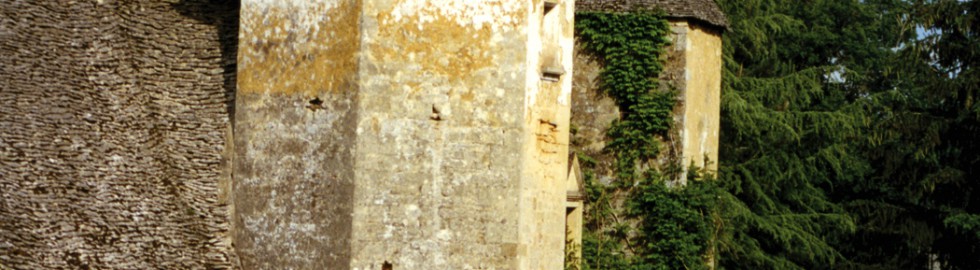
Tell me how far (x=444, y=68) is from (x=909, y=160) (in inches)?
733

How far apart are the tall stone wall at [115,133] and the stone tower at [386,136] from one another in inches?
30.4

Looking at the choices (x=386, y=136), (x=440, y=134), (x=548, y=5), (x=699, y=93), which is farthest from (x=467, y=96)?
(x=699, y=93)

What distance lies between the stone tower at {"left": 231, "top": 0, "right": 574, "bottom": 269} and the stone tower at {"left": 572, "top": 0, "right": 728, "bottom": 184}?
10674 millimetres

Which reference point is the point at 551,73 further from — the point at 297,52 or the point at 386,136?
the point at 297,52

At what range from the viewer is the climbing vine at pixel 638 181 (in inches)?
1029

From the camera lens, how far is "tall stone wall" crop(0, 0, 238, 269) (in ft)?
52.1

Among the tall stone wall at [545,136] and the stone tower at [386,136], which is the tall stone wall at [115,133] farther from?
the tall stone wall at [545,136]

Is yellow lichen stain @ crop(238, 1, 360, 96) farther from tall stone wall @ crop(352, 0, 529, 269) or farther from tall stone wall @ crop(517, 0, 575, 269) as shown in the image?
tall stone wall @ crop(517, 0, 575, 269)

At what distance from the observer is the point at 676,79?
1033 inches

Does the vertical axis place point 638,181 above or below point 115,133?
below

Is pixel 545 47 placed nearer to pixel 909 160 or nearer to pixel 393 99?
pixel 393 99

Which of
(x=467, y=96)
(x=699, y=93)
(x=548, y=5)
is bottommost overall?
(x=467, y=96)

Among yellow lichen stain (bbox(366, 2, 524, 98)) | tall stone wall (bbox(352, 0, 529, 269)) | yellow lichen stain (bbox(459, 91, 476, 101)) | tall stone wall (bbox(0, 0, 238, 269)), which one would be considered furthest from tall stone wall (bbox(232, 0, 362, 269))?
yellow lichen stain (bbox(459, 91, 476, 101))

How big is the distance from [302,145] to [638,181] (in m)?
11.8
